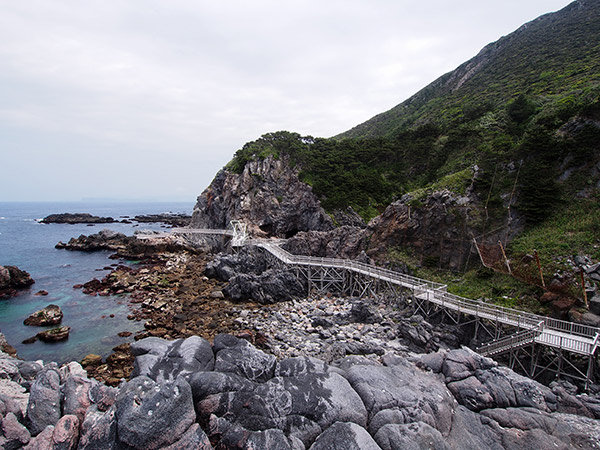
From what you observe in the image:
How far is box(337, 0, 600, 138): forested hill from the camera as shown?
1460 inches

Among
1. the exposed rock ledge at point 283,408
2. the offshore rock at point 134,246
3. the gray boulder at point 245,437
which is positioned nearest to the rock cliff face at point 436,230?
the exposed rock ledge at point 283,408

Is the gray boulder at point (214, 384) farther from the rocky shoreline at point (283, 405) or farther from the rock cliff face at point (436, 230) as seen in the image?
the rock cliff face at point (436, 230)

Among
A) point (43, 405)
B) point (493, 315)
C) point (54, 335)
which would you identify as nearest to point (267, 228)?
point (54, 335)

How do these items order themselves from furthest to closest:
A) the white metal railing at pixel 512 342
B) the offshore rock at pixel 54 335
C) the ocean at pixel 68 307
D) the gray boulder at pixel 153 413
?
the offshore rock at pixel 54 335 < the ocean at pixel 68 307 < the white metal railing at pixel 512 342 < the gray boulder at pixel 153 413

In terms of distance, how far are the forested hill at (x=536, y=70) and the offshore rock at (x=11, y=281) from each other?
59047mm

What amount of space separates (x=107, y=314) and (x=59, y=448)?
21.4 m

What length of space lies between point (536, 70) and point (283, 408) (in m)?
66.4

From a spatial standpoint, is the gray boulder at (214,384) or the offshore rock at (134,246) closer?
the gray boulder at (214,384)

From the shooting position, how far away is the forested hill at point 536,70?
3709 centimetres

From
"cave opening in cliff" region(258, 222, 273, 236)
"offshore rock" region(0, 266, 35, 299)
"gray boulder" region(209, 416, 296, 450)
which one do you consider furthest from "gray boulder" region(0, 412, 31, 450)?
"cave opening in cliff" region(258, 222, 273, 236)

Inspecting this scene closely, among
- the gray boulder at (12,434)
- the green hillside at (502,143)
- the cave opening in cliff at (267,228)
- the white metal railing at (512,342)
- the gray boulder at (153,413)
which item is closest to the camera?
the gray boulder at (153,413)

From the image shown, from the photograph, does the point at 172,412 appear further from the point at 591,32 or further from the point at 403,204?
the point at 591,32

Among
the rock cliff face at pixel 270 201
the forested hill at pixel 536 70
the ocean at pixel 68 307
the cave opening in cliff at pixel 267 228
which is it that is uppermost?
the forested hill at pixel 536 70

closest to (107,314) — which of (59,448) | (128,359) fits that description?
(128,359)
